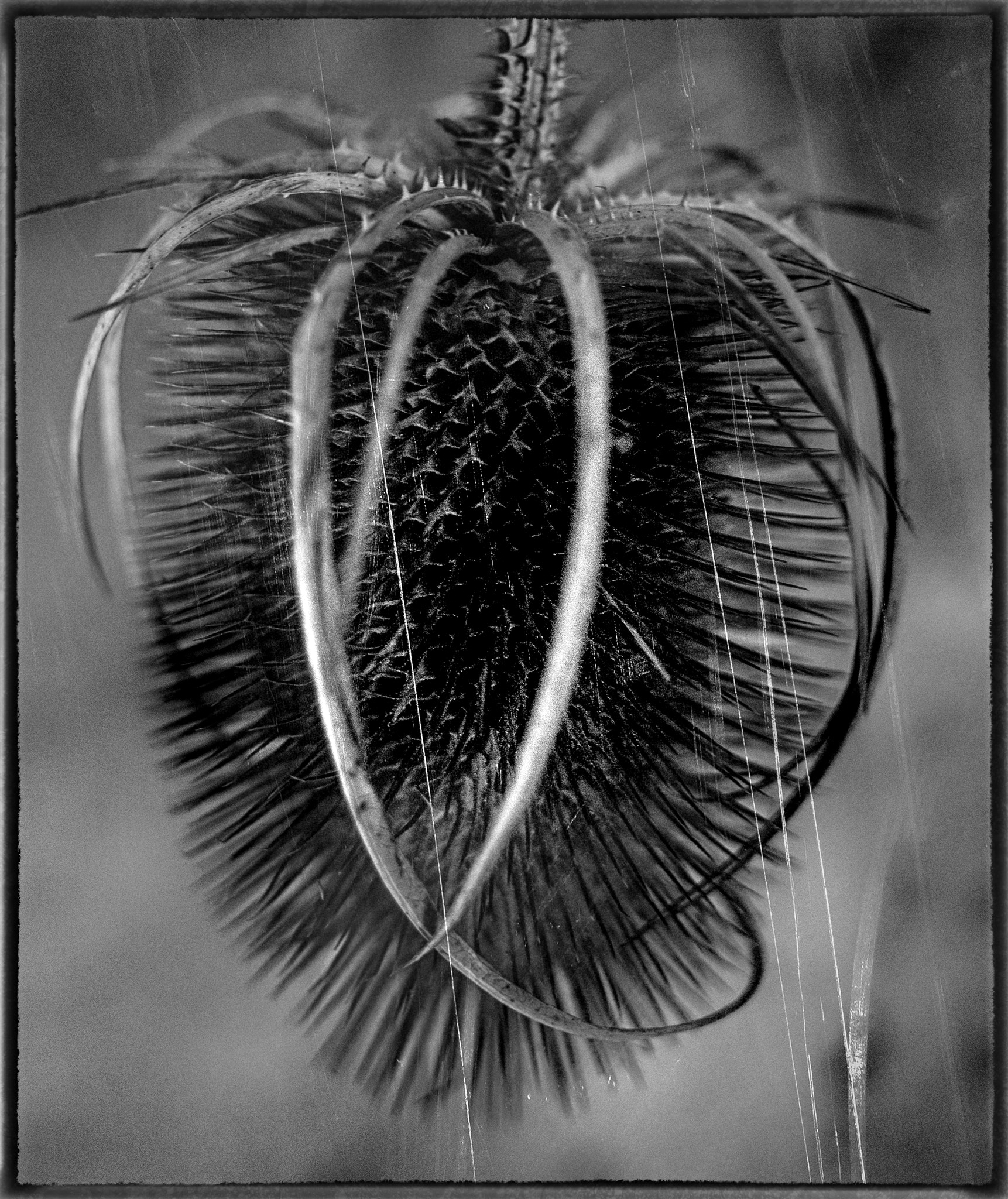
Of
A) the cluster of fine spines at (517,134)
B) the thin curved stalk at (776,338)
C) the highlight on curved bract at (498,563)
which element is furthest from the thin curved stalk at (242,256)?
the thin curved stalk at (776,338)

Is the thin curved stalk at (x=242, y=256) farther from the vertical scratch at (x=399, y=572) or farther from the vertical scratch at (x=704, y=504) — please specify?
the vertical scratch at (x=704, y=504)

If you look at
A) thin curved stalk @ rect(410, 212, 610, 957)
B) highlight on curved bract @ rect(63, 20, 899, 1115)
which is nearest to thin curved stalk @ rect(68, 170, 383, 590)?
highlight on curved bract @ rect(63, 20, 899, 1115)

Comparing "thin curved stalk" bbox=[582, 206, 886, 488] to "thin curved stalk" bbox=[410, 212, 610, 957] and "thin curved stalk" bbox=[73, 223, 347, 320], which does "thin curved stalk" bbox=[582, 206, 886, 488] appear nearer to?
"thin curved stalk" bbox=[410, 212, 610, 957]

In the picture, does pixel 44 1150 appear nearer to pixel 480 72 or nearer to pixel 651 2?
pixel 480 72

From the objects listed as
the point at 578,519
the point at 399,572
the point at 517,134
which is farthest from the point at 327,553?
the point at 517,134

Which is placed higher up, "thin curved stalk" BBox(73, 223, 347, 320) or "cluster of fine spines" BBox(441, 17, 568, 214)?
"cluster of fine spines" BBox(441, 17, 568, 214)

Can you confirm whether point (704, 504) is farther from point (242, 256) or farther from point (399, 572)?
point (242, 256)

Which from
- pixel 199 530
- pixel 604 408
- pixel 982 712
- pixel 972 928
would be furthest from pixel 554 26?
pixel 972 928
